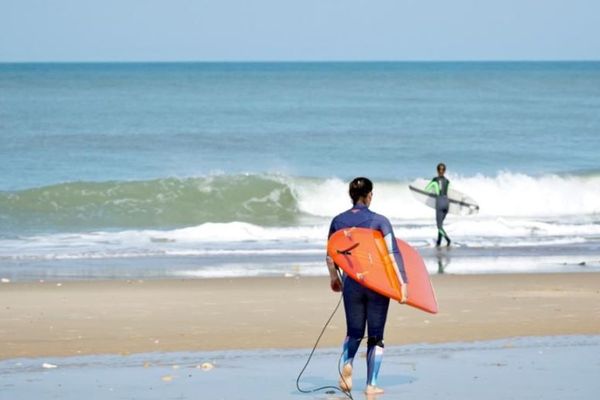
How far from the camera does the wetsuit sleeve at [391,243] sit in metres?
8.19

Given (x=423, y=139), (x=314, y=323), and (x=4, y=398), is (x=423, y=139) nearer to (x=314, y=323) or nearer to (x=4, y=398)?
(x=314, y=323)

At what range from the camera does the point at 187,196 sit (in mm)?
28438

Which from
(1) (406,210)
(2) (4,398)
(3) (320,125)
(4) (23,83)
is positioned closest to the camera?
(2) (4,398)

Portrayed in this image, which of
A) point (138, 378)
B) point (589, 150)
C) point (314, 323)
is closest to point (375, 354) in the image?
point (138, 378)

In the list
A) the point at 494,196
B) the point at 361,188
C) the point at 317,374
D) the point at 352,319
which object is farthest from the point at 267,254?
the point at 494,196

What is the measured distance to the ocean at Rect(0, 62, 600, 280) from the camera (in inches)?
724

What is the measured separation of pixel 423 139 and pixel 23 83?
5230cm

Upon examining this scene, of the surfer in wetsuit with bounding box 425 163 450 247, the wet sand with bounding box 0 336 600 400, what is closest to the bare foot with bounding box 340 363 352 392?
the wet sand with bounding box 0 336 600 400

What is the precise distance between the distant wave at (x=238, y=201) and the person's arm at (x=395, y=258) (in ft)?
52.1

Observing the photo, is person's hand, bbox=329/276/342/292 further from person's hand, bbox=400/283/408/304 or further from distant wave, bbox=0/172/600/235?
distant wave, bbox=0/172/600/235

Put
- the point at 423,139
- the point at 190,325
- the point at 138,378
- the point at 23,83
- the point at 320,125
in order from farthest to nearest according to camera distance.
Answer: the point at 23,83 < the point at 320,125 < the point at 423,139 < the point at 190,325 < the point at 138,378

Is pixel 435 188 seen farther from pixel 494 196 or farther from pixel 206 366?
pixel 494 196

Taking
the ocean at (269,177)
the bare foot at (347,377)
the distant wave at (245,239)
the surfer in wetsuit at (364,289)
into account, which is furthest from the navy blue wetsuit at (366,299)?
the distant wave at (245,239)

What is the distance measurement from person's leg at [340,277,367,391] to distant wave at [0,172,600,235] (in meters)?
15.7
